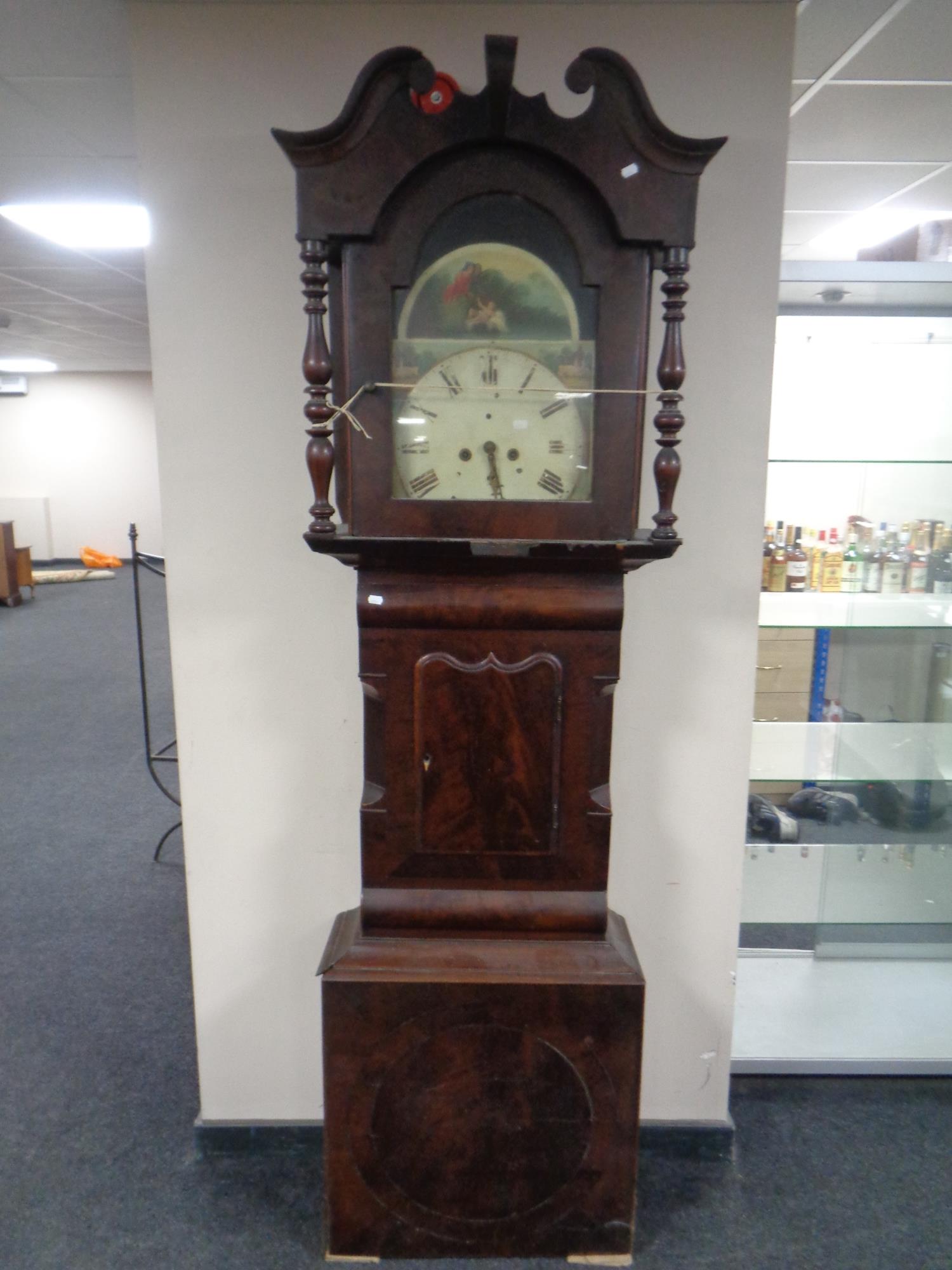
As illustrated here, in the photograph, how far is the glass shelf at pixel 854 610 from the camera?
1.93 meters

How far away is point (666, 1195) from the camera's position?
1621 millimetres

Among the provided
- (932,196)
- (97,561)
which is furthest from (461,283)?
(97,561)

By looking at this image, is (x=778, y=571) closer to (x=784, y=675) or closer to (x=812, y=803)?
(x=784, y=675)

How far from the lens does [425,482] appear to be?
1194 mm

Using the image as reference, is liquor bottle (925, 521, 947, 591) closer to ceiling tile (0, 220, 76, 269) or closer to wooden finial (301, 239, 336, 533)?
wooden finial (301, 239, 336, 533)

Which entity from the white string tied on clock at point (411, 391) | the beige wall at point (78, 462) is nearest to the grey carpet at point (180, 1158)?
the white string tied on clock at point (411, 391)

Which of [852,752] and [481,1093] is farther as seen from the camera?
[852,752]

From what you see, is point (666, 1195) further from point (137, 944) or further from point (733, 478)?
point (137, 944)

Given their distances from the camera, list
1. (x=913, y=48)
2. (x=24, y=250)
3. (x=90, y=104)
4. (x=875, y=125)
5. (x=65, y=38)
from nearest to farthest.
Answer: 1. (x=65, y=38)
2. (x=913, y=48)
3. (x=90, y=104)
4. (x=875, y=125)
5. (x=24, y=250)

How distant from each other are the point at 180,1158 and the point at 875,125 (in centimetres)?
286

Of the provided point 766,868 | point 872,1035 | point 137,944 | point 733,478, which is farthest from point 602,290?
point 137,944

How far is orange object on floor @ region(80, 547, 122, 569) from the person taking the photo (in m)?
9.23

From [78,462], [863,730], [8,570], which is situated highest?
[78,462]

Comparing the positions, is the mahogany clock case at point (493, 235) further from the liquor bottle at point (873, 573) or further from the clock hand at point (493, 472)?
the liquor bottle at point (873, 573)
